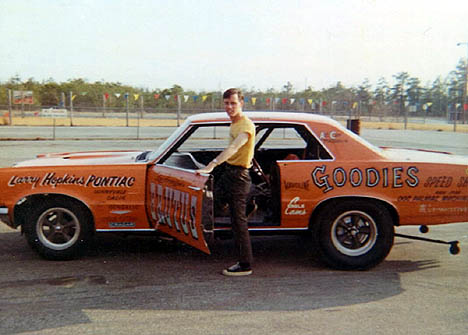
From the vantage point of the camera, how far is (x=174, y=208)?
4.86 metres

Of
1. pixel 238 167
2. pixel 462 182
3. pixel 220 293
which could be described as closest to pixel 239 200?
pixel 238 167

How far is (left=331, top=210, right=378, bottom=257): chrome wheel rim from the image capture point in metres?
5.14

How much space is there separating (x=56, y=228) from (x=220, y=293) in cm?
198

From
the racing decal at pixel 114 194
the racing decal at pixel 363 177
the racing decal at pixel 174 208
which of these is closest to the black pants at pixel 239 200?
the racing decal at pixel 174 208

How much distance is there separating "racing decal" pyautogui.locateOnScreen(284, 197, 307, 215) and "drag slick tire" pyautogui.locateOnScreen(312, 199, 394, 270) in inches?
7.8

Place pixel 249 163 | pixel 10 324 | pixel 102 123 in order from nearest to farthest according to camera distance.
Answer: pixel 10 324, pixel 249 163, pixel 102 123

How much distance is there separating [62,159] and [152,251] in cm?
147

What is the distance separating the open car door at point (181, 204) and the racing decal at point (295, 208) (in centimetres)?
88

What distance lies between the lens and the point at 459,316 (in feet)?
13.1

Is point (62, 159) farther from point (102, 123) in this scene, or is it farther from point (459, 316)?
point (102, 123)

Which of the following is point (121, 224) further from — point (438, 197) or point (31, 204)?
point (438, 197)

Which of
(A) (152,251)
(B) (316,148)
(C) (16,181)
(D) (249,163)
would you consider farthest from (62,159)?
(B) (316,148)

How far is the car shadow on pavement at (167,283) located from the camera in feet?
13.4

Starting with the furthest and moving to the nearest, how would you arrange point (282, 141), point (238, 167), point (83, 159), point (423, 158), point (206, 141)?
point (282, 141), point (206, 141), point (83, 159), point (423, 158), point (238, 167)
